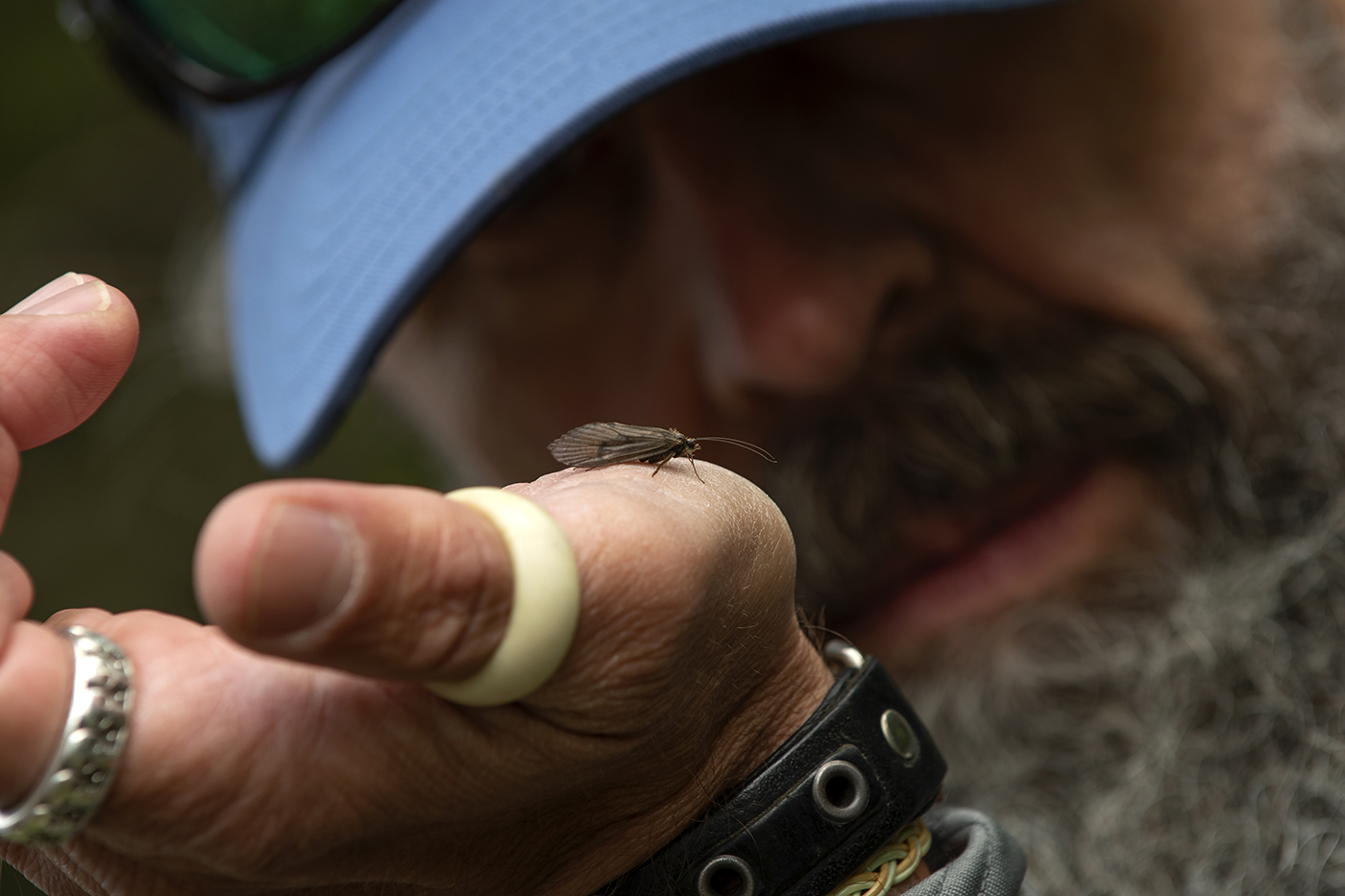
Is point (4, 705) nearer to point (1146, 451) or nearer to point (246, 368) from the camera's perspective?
point (246, 368)

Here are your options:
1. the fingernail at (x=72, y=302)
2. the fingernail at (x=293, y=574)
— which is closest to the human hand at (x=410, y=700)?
the fingernail at (x=293, y=574)

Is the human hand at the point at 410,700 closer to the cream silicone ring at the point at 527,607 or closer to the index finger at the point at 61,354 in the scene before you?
the cream silicone ring at the point at 527,607

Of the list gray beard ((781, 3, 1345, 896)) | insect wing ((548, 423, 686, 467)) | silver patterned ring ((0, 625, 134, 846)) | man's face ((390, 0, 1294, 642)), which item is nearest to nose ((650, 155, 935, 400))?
man's face ((390, 0, 1294, 642))

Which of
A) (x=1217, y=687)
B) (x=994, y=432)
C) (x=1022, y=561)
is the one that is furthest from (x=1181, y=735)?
(x=994, y=432)

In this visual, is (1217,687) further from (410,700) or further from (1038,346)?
(410,700)

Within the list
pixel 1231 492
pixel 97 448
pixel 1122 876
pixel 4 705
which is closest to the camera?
pixel 4 705

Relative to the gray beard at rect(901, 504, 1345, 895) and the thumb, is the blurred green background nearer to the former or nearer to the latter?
the gray beard at rect(901, 504, 1345, 895)

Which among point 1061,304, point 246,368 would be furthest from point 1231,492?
point 246,368
